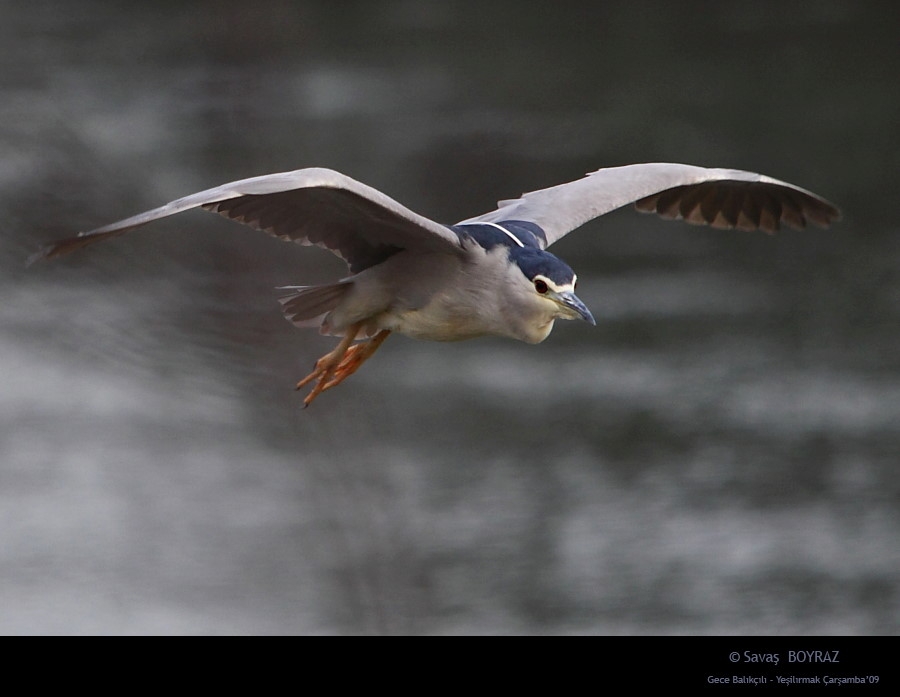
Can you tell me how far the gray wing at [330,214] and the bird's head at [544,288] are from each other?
267mm

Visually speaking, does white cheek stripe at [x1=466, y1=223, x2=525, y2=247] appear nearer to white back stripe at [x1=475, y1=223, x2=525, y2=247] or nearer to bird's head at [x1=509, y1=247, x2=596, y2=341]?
white back stripe at [x1=475, y1=223, x2=525, y2=247]

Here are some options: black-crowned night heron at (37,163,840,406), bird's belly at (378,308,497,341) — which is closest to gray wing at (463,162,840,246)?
black-crowned night heron at (37,163,840,406)

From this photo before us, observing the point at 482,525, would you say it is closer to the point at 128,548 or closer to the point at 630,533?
the point at 630,533

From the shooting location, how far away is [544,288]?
17.7 feet

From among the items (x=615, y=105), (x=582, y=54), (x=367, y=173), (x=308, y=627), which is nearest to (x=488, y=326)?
(x=308, y=627)

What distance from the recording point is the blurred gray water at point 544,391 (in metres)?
13.3

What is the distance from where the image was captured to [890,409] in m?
15.3

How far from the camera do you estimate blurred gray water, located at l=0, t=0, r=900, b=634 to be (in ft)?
43.7

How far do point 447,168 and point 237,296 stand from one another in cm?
1257

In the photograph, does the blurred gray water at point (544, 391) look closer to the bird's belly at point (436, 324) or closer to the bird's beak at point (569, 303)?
the bird's belly at point (436, 324)

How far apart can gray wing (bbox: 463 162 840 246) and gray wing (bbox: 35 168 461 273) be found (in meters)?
0.69

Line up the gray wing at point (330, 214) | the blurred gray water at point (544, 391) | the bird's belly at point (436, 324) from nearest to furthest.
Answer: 1. the gray wing at point (330, 214)
2. the bird's belly at point (436, 324)
3. the blurred gray water at point (544, 391)

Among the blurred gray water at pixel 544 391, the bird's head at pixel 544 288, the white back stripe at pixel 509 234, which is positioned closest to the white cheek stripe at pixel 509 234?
the white back stripe at pixel 509 234

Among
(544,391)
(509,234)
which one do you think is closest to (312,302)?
(509,234)
